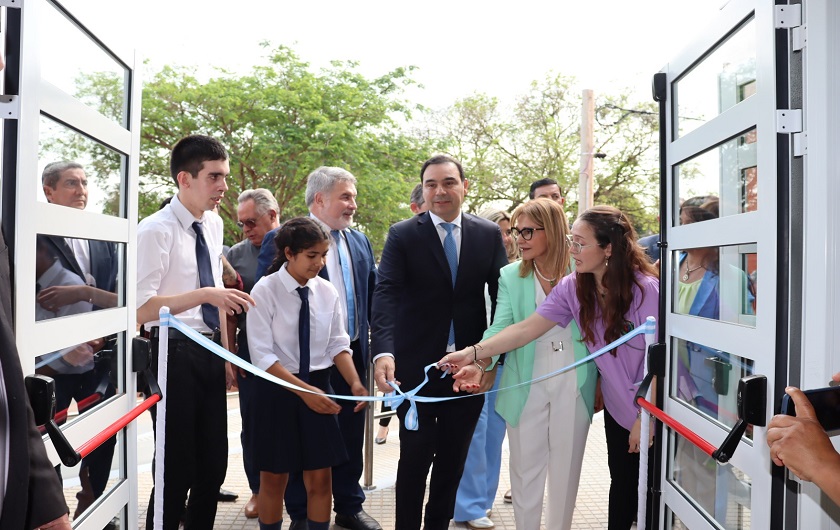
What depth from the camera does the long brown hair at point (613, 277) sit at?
362cm

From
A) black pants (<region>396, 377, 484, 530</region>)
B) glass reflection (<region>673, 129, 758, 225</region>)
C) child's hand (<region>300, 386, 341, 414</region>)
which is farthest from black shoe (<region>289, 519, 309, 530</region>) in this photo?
glass reflection (<region>673, 129, 758, 225</region>)

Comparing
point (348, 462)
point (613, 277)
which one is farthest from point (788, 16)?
point (348, 462)

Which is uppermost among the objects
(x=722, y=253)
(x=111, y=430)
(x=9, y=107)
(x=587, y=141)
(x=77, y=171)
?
(x=587, y=141)

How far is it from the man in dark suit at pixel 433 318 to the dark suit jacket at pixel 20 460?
221 centimetres

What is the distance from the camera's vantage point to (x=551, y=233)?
3.98 metres

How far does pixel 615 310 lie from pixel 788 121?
5.16ft

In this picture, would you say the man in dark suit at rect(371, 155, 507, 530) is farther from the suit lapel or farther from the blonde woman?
the blonde woman

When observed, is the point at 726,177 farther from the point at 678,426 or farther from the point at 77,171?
the point at 77,171

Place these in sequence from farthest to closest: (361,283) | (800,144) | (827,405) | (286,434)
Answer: (361,283), (286,434), (800,144), (827,405)

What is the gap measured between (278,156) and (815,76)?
17.9 meters

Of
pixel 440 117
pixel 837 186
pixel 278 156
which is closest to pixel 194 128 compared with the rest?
pixel 278 156

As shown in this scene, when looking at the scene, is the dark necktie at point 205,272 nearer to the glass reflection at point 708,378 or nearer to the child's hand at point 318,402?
the child's hand at point 318,402

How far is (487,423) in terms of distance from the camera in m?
5.06

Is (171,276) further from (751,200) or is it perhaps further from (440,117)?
(440,117)
